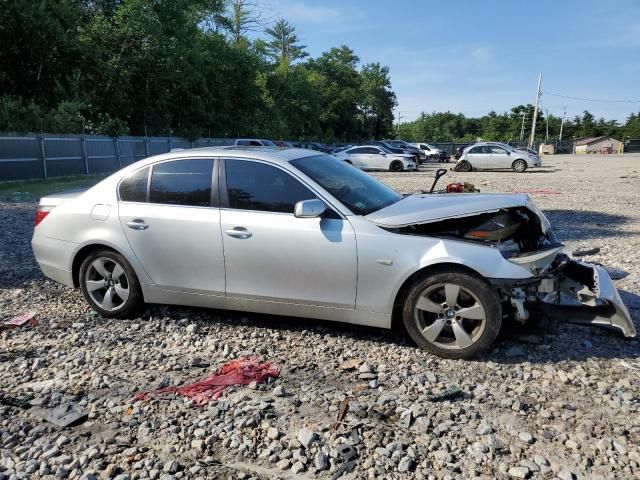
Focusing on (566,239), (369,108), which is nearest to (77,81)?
(566,239)

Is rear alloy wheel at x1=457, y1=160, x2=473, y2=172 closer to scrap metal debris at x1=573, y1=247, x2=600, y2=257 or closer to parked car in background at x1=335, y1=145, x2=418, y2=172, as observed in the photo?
parked car in background at x1=335, y1=145, x2=418, y2=172

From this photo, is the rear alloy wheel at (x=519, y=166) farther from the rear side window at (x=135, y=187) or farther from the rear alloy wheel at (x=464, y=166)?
the rear side window at (x=135, y=187)

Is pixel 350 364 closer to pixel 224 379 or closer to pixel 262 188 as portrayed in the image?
pixel 224 379

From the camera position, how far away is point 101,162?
24.0 m

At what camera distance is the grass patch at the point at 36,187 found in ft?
49.2

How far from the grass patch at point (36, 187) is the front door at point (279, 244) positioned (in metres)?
Answer: 11.7

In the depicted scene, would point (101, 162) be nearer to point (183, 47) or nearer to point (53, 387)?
point (183, 47)

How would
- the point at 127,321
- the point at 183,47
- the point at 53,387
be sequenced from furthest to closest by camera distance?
the point at 183,47, the point at 127,321, the point at 53,387

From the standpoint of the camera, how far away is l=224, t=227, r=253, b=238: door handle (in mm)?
4441

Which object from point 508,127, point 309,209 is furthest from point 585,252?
point 508,127

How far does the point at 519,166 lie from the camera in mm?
29422

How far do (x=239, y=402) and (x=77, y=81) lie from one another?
29.1 m

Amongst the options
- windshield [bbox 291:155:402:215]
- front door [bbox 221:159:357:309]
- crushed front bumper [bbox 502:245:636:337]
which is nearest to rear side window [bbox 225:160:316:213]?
front door [bbox 221:159:357:309]

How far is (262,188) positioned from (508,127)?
122m
